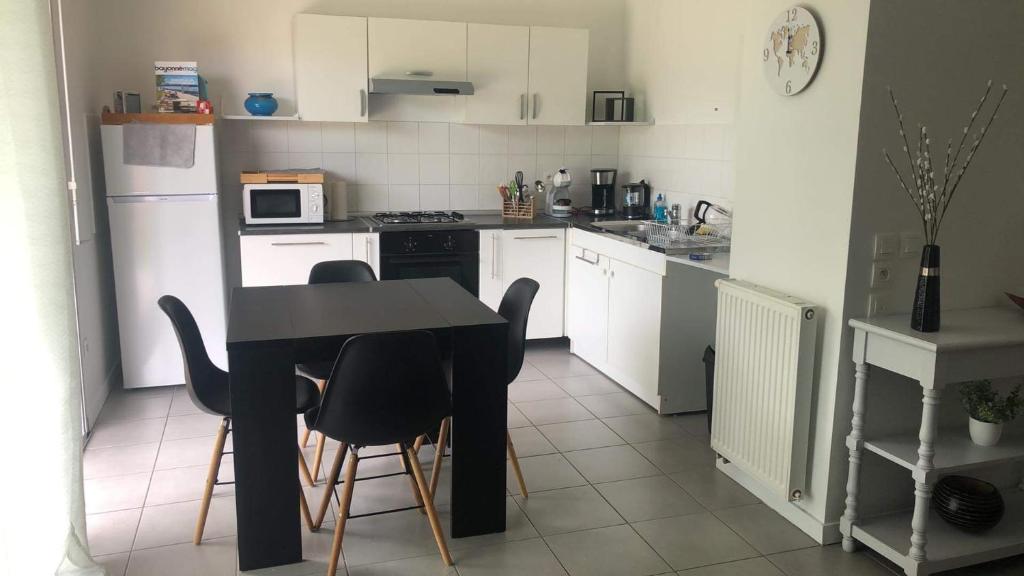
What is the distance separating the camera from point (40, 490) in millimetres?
2273

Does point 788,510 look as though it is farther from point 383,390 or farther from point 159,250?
point 159,250

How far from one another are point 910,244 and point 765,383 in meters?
0.73

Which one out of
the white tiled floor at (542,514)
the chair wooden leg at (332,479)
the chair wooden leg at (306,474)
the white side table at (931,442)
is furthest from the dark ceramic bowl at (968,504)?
the chair wooden leg at (306,474)

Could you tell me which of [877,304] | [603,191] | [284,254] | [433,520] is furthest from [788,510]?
[284,254]

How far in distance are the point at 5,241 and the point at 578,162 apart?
4180 millimetres

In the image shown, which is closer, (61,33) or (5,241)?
(5,241)

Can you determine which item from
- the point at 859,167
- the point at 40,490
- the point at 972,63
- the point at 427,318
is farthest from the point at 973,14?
the point at 40,490

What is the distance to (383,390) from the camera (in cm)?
251

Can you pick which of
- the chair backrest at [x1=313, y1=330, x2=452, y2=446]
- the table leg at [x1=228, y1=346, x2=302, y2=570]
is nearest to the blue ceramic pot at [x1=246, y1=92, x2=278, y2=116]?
the table leg at [x1=228, y1=346, x2=302, y2=570]

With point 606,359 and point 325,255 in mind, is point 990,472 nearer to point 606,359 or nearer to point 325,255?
point 606,359

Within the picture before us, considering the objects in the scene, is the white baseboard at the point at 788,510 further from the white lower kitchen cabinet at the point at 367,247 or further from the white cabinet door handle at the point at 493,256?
the white lower kitchen cabinet at the point at 367,247

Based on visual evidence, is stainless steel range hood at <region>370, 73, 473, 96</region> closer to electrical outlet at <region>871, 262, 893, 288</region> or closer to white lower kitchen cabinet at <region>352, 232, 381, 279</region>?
white lower kitchen cabinet at <region>352, 232, 381, 279</region>

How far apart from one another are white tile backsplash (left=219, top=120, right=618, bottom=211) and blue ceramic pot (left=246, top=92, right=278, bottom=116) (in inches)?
9.5

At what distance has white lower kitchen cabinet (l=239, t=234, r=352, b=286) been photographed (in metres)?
4.61
